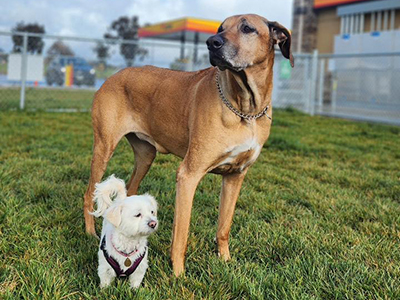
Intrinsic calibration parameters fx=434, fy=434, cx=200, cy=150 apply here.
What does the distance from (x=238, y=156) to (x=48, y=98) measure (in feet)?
35.7

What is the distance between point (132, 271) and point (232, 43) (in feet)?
4.63

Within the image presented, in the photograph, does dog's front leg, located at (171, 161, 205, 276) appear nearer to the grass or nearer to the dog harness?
the dog harness

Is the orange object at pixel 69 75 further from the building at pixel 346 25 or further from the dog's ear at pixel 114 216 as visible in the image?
the building at pixel 346 25

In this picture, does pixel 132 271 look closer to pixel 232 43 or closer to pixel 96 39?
pixel 232 43

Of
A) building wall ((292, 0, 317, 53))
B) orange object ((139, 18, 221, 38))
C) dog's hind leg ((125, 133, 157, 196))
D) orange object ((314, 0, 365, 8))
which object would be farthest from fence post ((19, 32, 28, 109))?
building wall ((292, 0, 317, 53))

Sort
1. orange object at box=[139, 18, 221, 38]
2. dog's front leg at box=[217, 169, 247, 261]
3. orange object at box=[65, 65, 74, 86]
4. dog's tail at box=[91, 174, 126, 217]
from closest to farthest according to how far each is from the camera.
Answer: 1. dog's tail at box=[91, 174, 126, 217]
2. dog's front leg at box=[217, 169, 247, 261]
3. orange object at box=[65, 65, 74, 86]
4. orange object at box=[139, 18, 221, 38]

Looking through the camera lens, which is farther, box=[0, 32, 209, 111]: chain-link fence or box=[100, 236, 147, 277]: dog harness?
box=[0, 32, 209, 111]: chain-link fence

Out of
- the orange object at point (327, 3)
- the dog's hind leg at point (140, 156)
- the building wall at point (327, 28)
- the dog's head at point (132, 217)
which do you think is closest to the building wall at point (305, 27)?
the building wall at point (327, 28)

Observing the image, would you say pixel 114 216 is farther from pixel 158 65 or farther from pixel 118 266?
pixel 158 65

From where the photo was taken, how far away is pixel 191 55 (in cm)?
1231

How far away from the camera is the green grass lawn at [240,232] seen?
7.86ft

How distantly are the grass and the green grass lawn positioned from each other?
5338 millimetres

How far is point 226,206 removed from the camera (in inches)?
119

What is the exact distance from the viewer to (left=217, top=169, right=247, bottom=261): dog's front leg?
297 cm
